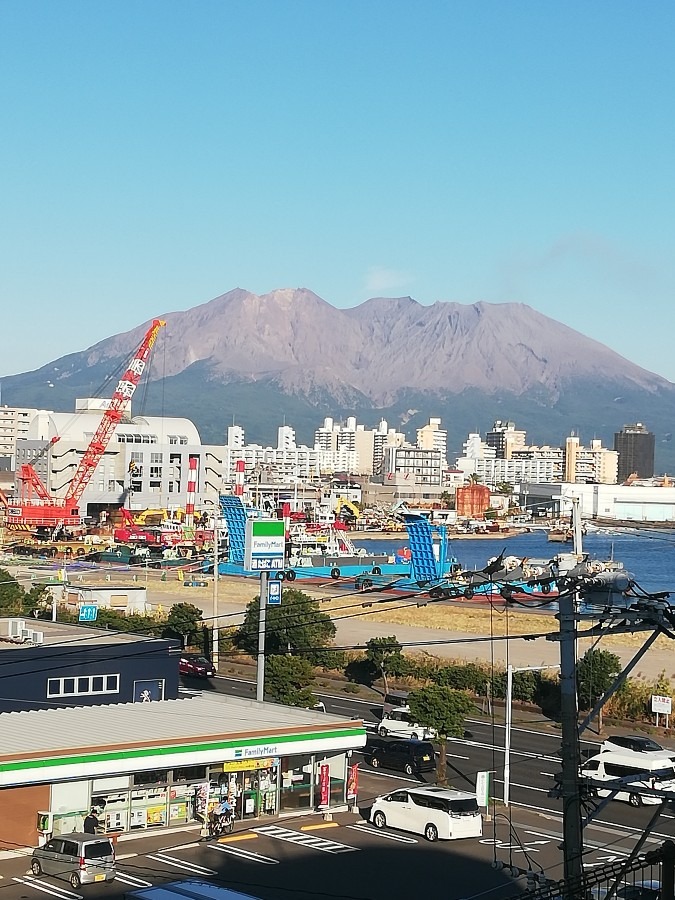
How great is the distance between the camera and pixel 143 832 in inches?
494

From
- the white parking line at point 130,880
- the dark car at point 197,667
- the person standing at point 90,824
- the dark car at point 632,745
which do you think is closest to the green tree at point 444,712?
the dark car at point 632,745

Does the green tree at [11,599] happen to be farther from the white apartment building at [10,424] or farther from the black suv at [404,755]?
the white apartment building at [10,424]

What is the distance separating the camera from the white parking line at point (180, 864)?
11.3 meters

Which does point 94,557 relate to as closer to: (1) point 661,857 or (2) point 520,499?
(1) point 661,857

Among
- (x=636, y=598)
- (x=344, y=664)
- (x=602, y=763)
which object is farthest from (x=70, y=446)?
(x=636, y=598)

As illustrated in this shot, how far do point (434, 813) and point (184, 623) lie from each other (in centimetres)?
1398

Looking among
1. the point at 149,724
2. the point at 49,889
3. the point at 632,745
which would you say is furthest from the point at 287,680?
the point at 49,889

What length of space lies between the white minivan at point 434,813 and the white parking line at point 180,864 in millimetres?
2223

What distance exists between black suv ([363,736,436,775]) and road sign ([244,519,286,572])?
270 cm

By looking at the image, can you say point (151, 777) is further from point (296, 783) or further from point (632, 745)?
point (632, 745)

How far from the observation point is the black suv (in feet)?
50.6

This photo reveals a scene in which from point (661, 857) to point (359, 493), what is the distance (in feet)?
372

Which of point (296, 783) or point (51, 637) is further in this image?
point (51, 637)

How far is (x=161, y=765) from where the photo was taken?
12547 mm
